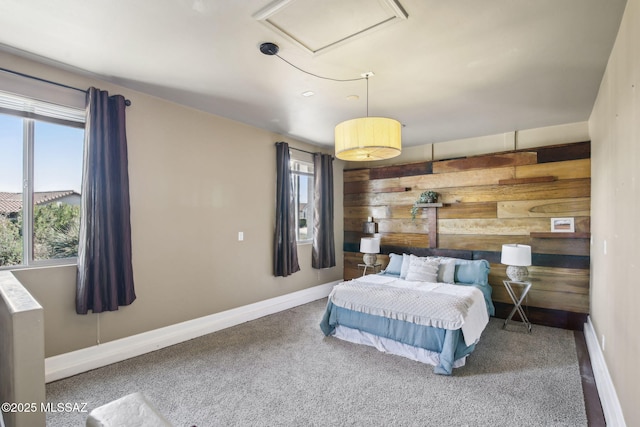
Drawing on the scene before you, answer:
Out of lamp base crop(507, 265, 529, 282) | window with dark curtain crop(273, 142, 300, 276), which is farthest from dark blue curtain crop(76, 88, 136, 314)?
lamp base crop(507, 265, 529, 282)

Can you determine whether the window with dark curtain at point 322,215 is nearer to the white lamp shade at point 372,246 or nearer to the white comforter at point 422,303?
the white lamp shade at point 372,246

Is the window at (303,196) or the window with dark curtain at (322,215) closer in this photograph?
the window at (303,196)

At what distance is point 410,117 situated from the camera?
4098 mm

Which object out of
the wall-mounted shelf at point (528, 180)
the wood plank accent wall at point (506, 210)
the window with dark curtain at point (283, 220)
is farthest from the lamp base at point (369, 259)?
the wall-mounted shelf at point (528, 180)

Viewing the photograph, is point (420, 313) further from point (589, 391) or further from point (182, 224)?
point (182, 224)

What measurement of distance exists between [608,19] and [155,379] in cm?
419

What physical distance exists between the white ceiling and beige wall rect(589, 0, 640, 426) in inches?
11.7

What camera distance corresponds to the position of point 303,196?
553cm

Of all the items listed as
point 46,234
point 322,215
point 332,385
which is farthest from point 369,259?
point 46,234

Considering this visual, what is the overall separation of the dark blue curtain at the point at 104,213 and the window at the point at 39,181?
209mm

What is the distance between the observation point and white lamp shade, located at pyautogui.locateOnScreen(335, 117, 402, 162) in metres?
2.80

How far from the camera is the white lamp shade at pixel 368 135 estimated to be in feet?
9.20

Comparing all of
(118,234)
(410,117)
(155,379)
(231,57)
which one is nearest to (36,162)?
(118,234)

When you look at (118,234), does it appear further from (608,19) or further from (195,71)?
(608,19)
